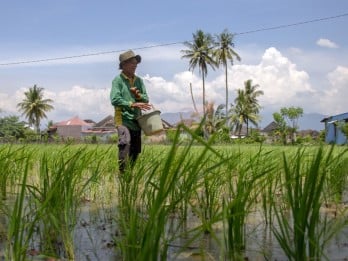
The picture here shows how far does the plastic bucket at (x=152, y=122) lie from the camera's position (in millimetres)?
4273

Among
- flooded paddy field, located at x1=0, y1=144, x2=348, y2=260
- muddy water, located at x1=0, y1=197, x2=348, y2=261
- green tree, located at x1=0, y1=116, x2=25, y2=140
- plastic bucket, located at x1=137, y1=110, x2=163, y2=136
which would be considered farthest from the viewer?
green tree, located at x1=0, y1=116, x2=25, y2=140

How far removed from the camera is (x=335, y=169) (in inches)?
132

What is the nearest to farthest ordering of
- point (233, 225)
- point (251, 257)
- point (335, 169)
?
point (233, 225), point (251, 257), point (335, 169)

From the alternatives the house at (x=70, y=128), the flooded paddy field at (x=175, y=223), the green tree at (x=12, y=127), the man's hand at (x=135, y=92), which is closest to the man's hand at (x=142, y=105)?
the man's hand at (x=135, y=92)

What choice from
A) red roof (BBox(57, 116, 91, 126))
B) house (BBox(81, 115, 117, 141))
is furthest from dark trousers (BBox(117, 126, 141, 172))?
red roof (BBox(57, 116, 91, 126))

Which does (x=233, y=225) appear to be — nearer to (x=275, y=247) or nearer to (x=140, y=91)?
(x=275, y=247)

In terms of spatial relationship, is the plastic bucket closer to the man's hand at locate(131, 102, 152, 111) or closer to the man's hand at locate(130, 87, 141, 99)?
the man's hand at locate(131, 102, 152, 111)

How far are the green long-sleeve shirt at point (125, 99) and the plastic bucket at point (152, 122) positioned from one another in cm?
21

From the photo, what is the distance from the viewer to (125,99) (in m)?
4.54

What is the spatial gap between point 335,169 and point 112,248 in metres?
2.00

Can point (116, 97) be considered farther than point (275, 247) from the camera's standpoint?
Yes

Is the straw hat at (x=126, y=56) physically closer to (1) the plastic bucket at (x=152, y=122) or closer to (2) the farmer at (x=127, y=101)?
(2) the farmer at (x=127, y=101)

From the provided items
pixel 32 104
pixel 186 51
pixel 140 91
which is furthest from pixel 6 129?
pixel 140 91

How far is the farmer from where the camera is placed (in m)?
4.46
